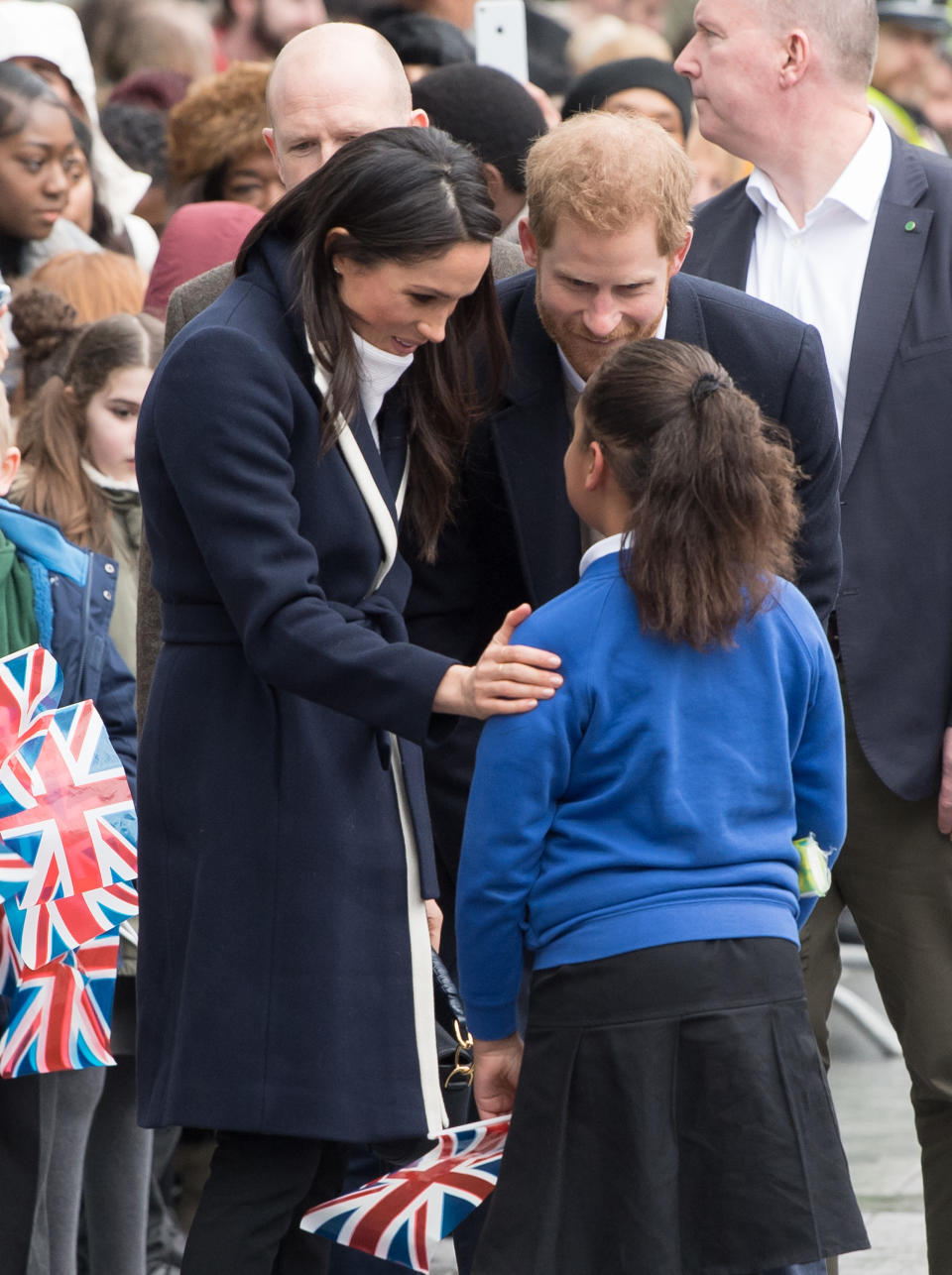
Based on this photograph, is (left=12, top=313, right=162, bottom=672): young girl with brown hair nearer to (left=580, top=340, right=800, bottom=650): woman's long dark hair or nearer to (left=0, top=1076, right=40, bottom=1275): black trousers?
(left=0, top=1076, right=40, bottom=1275): black trousers

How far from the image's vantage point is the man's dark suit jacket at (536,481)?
→ 2.99 meters

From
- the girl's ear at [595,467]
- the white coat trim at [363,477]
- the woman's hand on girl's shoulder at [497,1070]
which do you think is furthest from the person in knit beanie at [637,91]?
the woman's hand on girl's shoulder at [497,1070]

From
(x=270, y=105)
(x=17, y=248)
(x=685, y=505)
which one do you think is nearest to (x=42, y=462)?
(x=270, y=105)

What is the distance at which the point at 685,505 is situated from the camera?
2.43m

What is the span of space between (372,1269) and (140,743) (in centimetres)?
99

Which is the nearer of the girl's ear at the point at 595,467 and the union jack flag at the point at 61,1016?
the girl's ear at the point at 595,467

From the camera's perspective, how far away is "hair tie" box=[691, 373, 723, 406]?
2.44 metres

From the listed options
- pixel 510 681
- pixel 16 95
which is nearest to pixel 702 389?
pixel 510 681

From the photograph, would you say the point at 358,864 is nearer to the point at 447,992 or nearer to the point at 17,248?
the point at 447,992

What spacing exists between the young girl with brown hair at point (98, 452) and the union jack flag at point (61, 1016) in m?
1.17

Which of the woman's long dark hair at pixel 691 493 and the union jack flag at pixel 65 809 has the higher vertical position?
the woman's long dark hair at pixel 691 493

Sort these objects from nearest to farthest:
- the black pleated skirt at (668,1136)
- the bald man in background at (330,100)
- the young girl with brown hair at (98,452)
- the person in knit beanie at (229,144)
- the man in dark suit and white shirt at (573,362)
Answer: the black pleated skirt at (668,1136) < the man in dark suit and white shirt at (573,362) < the bald man in background at (330,100) < the young girl with brown hair at (98,452) < the person in knit beanie at (229,144)

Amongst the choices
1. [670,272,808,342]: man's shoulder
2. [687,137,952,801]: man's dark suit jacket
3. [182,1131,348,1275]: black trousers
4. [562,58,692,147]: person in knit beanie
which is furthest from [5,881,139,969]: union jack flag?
[562,58,692,147]: person in knit beanie

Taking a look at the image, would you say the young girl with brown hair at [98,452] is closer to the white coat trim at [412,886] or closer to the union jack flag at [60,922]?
the union jack flag at [60,922]
